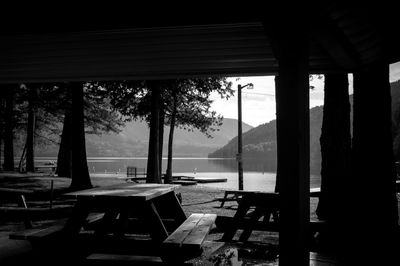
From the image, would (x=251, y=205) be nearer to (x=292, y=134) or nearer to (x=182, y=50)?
(x=182, y=50)

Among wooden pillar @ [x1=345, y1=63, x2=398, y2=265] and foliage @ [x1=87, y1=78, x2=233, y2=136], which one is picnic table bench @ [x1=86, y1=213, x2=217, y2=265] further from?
foliage @ [x1=87, y1=78, x2=233, y2=136]

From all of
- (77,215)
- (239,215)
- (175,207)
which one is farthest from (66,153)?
(77,215)

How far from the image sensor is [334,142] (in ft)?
31.6

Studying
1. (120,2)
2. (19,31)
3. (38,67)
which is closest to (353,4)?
(120,2)

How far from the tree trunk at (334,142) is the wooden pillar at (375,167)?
2.44m

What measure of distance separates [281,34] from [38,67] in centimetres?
555

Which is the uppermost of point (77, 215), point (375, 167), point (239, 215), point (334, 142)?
point (334, 142)

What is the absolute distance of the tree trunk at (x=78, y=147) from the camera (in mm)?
16266

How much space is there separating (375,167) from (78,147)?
12.8 m

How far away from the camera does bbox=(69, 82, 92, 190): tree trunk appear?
1627cm

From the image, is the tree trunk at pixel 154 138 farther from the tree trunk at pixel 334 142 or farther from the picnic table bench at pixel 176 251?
the picnic table bench at pixel 176 251

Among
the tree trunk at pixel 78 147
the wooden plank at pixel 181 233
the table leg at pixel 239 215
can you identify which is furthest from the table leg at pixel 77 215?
the tree trunk at pixel 78 147

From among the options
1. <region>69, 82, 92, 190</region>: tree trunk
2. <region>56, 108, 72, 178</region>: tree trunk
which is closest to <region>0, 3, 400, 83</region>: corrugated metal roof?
<region>69, 82, 92, 190</region>: tree trunk

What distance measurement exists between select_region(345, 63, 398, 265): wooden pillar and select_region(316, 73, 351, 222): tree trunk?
8.00 feet
